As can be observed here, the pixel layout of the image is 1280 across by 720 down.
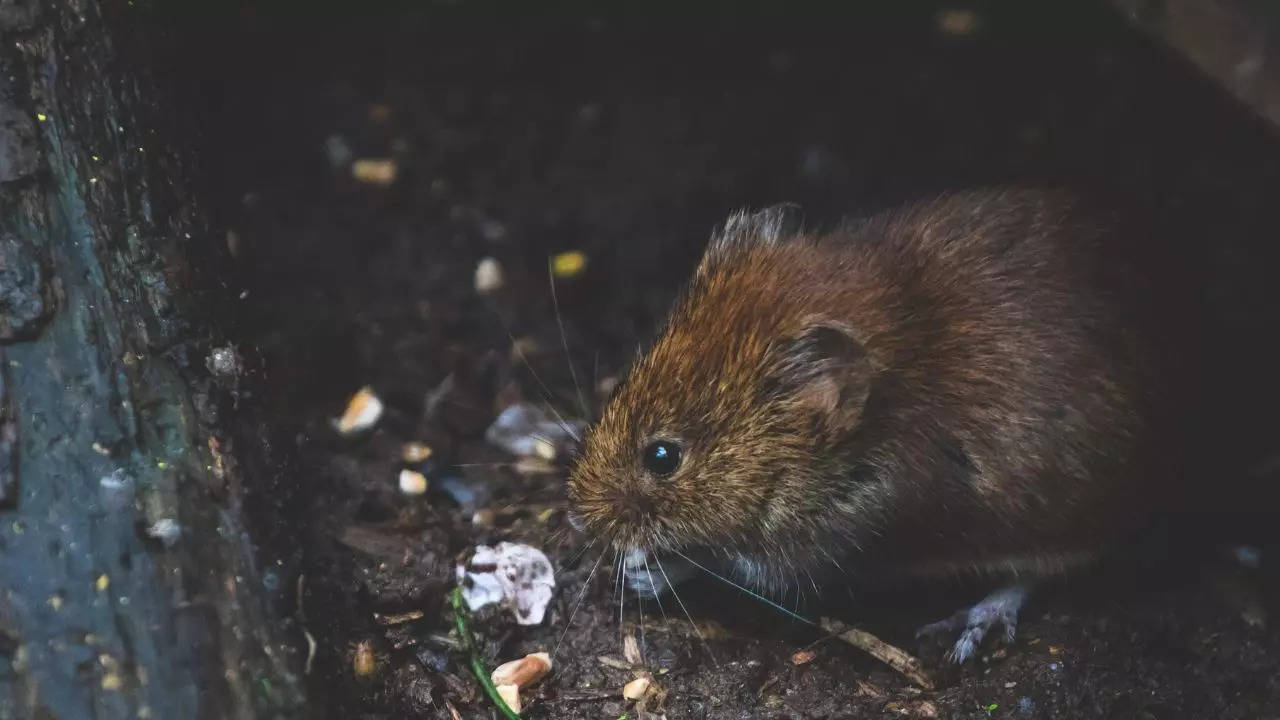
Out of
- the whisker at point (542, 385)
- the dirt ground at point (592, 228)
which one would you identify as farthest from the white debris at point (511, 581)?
the whisker at point (542, 385)

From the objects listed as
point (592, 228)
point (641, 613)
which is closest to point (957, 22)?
point (592, 228)

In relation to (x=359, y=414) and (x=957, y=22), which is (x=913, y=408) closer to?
(x=359, y=414)

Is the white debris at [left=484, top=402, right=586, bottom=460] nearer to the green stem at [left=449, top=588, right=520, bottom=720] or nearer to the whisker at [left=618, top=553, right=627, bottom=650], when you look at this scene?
the whisker at [left=618, top=553, right=627, bottom=650]

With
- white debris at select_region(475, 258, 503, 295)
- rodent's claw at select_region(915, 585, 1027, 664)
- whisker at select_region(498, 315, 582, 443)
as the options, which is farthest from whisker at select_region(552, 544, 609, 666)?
white debris at select_region(475, 258, 503, 295)

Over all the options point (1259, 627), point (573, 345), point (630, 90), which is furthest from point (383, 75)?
point (1259, 627)

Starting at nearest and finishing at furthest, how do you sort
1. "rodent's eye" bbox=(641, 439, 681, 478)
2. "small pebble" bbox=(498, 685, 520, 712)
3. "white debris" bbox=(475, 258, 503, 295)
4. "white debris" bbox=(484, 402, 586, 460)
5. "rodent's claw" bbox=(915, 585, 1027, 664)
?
"small pebble" bbox=(498, 685, 520, 712)
"rodent's eye" bbox=(641, 439, 681, 478)
"rodent's claw" bbox=(915, 585, 1027, 664)
"white debris" bbox=(484, 402, 586, 460)
"white debris" bbox=(475, 258, 503, 295)

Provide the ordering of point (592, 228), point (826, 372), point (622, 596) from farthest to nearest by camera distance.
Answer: point (592, 228) < point (622, 596) < point (826, 372)
